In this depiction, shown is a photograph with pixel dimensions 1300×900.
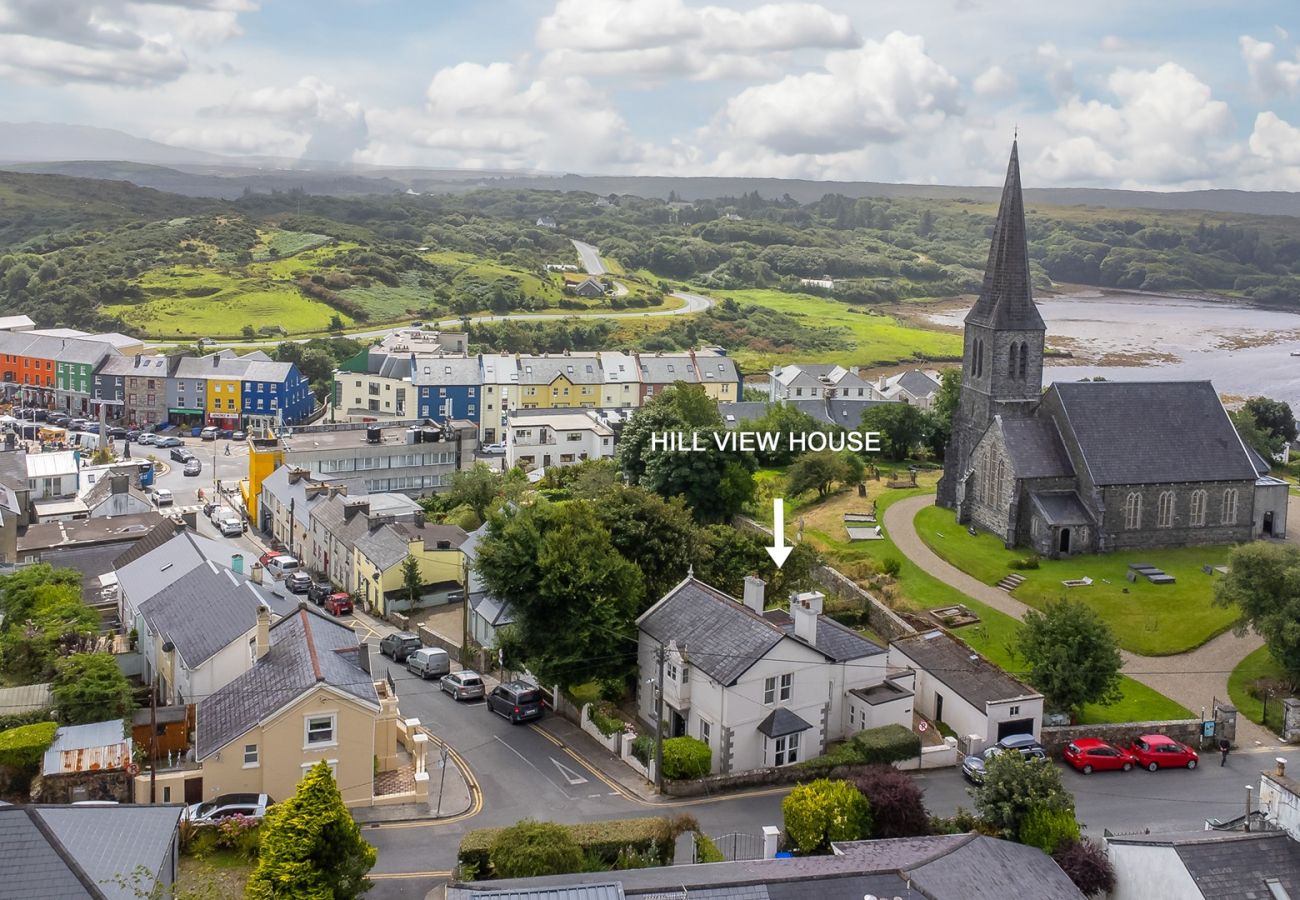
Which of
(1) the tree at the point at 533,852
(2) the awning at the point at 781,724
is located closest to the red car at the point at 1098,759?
(2) the awning at the point at 781,724

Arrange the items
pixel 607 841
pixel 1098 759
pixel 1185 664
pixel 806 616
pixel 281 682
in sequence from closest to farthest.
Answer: pixel 607 841 < pixel 281 682 < pixel 1098 759 < pixel 806 616 < pixel 1185 664

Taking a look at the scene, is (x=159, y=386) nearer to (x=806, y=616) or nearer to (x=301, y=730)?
(x=301, y=730)

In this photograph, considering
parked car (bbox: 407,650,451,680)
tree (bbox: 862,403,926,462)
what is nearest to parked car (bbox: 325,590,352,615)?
parked car (bbox: 407,650,451,680)

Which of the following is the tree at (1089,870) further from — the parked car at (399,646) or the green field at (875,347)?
the green field at (875,347)

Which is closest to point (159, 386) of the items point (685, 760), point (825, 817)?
point (685, 760)

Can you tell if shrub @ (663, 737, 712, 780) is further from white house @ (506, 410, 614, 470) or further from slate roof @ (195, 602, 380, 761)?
white house @ (506, 410, 614, 470)

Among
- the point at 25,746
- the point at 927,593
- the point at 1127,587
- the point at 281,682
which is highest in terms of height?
the point at 281,682

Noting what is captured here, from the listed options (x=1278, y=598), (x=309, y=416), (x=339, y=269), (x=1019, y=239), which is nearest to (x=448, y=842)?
(x=1278, y=598)
